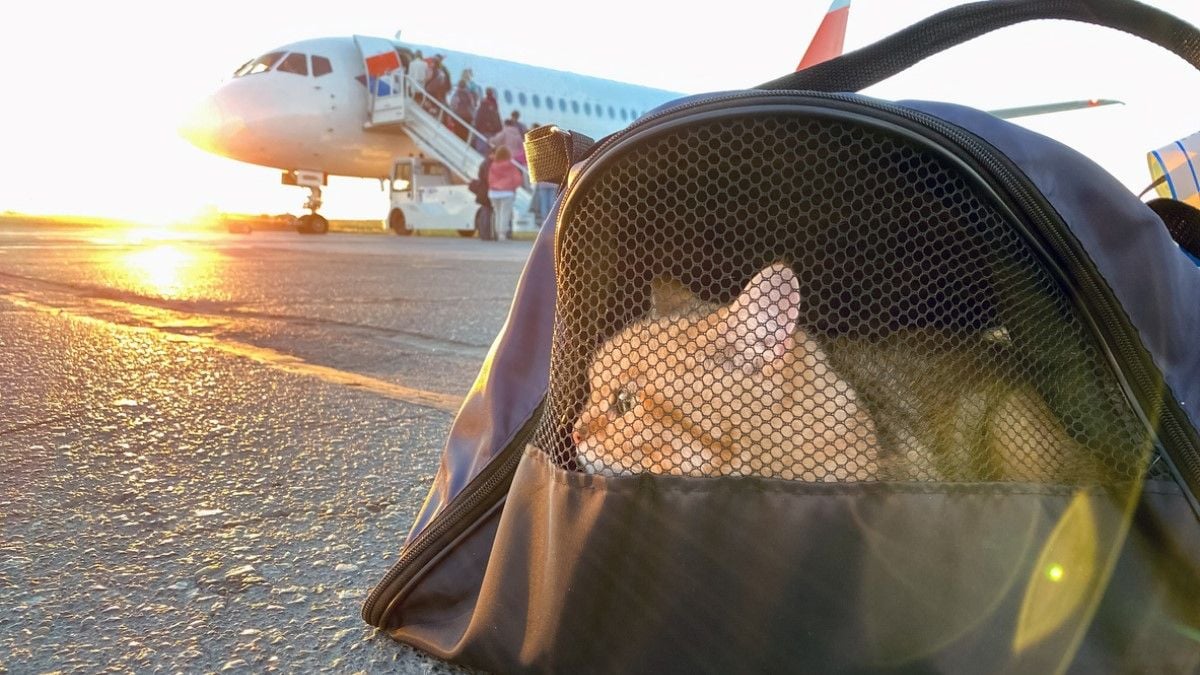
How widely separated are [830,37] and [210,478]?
1540 millimetres

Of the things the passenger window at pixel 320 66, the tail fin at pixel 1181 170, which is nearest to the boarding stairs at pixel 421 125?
the passenger window at pixel 320 66

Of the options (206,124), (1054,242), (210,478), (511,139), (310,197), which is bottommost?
(210,478)

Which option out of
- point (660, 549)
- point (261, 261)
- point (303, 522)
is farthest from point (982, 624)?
point (261, 261)

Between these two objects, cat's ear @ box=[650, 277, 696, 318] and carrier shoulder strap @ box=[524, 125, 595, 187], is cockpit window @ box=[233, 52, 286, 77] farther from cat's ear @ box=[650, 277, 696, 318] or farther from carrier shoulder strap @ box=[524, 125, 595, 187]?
cat's ear @ box=[650, 277, 696, 318]

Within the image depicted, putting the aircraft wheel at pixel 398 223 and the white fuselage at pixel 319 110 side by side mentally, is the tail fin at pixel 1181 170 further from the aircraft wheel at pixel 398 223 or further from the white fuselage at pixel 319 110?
the aircraft wheel at pixel 398 223

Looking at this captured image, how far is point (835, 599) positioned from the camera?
53cm

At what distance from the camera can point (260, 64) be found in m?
10.5

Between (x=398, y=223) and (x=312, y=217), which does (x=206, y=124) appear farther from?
(x=398, y=223)

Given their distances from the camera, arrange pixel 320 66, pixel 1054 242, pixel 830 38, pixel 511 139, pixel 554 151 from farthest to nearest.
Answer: pixel 511 139 → pixel 320 66 → pixel 830 38 → pixel 554 151 → pixel 1054 242

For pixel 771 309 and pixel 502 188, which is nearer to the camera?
pixel 771 309

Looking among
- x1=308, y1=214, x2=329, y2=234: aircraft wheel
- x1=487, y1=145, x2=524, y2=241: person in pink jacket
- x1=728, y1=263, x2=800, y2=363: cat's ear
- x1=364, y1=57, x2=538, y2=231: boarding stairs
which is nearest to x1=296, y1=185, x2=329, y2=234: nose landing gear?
x1=308, y1=214, x2=329, y2=234: aircraft wheel

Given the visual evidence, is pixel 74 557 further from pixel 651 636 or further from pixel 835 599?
pixel 835 599

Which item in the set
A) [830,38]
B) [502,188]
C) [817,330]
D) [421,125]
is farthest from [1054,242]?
[421,125]

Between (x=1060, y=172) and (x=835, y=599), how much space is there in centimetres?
35
